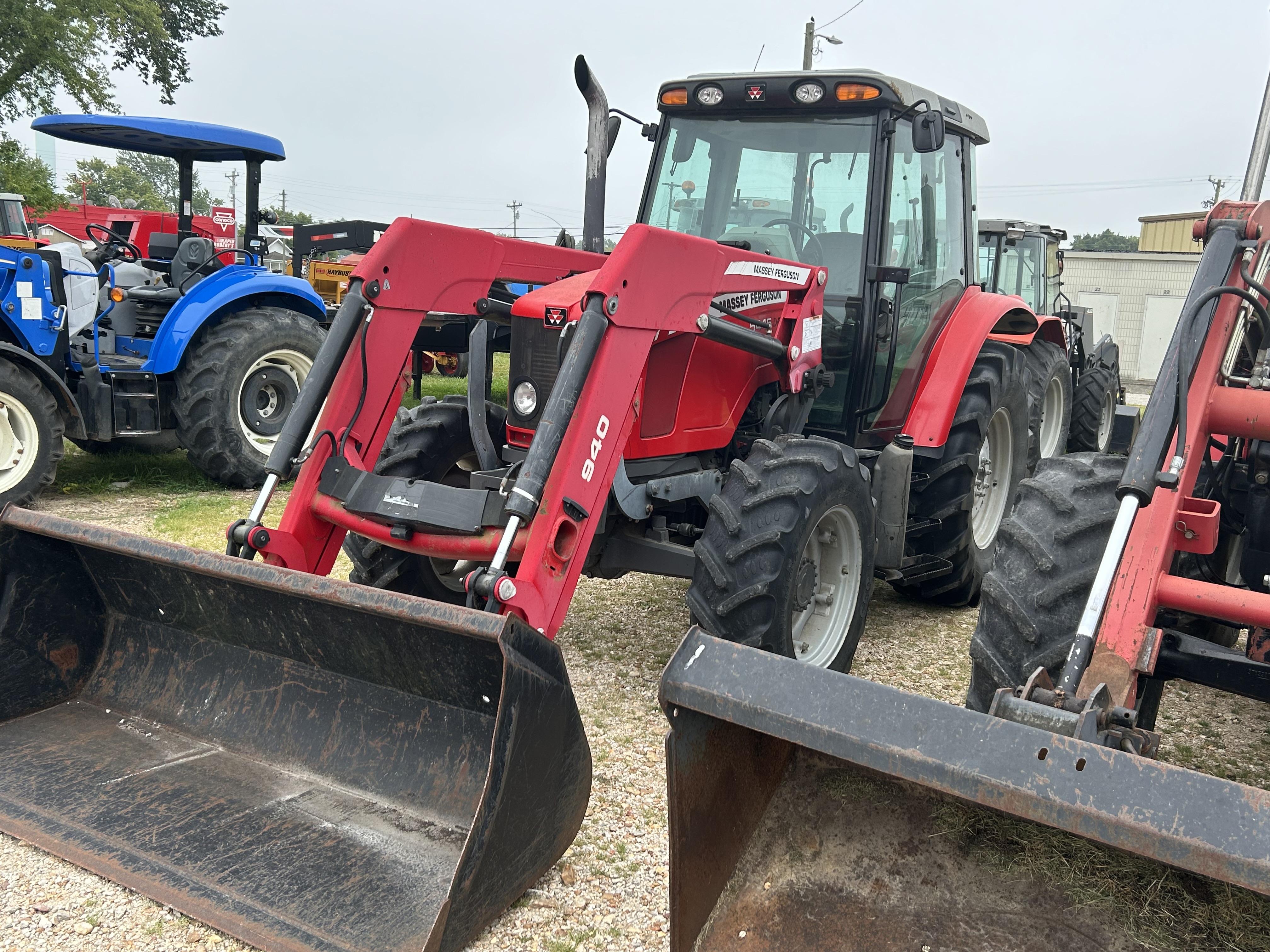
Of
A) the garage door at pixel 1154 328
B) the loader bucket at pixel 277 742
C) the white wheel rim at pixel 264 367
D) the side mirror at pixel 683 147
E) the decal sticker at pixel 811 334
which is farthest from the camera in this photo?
the garage door at pixel 1154 328

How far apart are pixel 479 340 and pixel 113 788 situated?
2156 mm

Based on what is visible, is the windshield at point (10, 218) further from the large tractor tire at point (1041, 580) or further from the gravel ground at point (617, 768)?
the large tractor tire at point (1041, 580)

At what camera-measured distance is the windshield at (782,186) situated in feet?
15.1

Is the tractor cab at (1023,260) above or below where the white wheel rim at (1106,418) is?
above

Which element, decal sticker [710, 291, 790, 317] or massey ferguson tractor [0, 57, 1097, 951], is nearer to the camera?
massey ferguson tractor [0, 57, 1097, 951]

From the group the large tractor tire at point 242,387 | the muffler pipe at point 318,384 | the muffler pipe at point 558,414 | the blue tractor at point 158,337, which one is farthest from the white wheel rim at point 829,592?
the large tractor tire at point 242,387

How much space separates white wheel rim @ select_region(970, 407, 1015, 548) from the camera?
5.59 metres

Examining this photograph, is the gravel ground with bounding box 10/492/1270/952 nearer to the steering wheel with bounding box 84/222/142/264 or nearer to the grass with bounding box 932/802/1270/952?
the grass with bounding box 932/802/1270/952

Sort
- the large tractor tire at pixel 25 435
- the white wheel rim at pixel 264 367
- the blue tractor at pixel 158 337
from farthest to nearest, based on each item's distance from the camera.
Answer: the white wheel rim at pixel 264 367 < the blue tractor at pixel 158 337 < the large tractor tire at pixel 25 435

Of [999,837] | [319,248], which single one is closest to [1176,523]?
[999,837]

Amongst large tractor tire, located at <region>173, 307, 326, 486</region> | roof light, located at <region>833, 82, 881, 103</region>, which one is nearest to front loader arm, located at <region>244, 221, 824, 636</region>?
roof light, located at <region>833, 82, 881, 103</region>

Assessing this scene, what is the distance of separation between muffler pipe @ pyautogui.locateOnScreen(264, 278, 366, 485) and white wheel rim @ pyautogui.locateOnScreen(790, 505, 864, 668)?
1.91 metres

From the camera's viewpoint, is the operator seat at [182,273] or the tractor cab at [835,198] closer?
the tractor cab at [835,198]

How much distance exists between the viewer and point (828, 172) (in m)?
4.63
